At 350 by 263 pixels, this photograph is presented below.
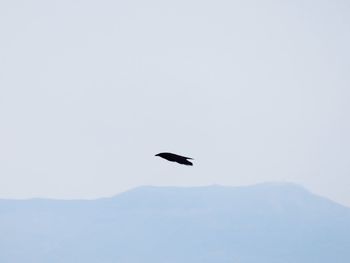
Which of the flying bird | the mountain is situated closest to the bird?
the flying bird

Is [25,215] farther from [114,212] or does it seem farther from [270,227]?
[270,227]

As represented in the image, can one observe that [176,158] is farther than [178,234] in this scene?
No

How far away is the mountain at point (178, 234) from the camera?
544ft

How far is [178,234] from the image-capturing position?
182750 mm

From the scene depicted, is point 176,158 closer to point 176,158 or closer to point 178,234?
point 176,158

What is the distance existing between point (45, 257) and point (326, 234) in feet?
266

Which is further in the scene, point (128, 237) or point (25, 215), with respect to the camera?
point (25, 215)

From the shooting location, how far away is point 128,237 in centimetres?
17775

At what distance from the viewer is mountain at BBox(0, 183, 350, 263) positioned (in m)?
166

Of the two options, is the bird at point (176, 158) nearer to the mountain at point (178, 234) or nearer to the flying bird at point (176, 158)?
the flying bird at point (176, 158)

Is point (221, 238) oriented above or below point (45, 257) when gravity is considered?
above

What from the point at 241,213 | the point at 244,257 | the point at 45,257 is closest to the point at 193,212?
the point at 241,213

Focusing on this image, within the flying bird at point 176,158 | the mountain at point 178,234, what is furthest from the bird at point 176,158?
the mountain at point 178,234

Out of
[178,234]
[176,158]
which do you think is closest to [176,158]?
[176,158]
